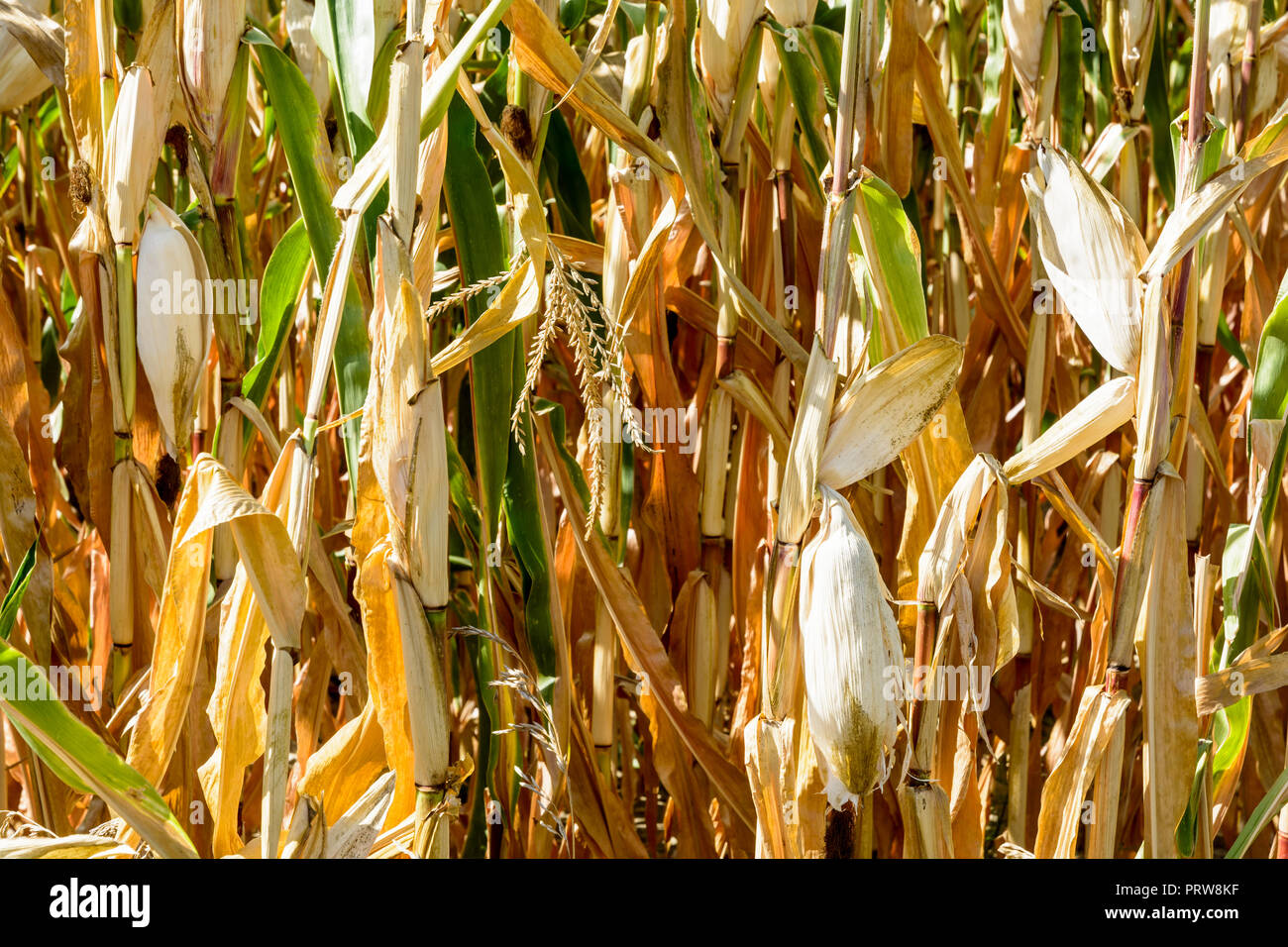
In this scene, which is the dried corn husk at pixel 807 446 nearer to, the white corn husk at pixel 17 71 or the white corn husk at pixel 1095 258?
the white corn husk at pixel 1095 258

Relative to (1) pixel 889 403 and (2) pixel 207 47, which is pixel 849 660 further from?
(2) pixel 207 47

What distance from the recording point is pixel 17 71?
0.70m

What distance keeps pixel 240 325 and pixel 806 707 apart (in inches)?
17.6

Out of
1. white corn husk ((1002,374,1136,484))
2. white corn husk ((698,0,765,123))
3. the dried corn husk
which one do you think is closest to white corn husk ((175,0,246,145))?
white corn husk ((698,0,765,123))

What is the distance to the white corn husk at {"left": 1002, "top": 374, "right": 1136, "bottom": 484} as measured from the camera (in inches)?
21.0

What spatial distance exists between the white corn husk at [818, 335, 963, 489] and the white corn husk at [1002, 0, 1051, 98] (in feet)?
1.21

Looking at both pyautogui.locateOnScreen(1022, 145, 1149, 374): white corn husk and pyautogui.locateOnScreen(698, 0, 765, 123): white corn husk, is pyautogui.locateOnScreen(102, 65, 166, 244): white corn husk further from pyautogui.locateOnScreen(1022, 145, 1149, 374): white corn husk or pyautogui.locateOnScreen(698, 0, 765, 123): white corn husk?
pyautogui.locateOnScreen(1022, 145, 1149, 374): white corn husk

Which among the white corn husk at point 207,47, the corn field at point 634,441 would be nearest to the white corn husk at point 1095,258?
the corn field at point 634,441

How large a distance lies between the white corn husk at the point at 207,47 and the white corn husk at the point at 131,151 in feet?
0.10

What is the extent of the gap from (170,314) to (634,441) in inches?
12.5

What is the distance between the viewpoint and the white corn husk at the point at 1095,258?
21.0 inches

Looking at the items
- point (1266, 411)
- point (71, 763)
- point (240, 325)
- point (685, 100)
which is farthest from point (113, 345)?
point (1266, 411)

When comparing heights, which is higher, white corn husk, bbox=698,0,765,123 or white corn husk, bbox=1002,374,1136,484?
white corn husk, bbox=698,0,765,123
